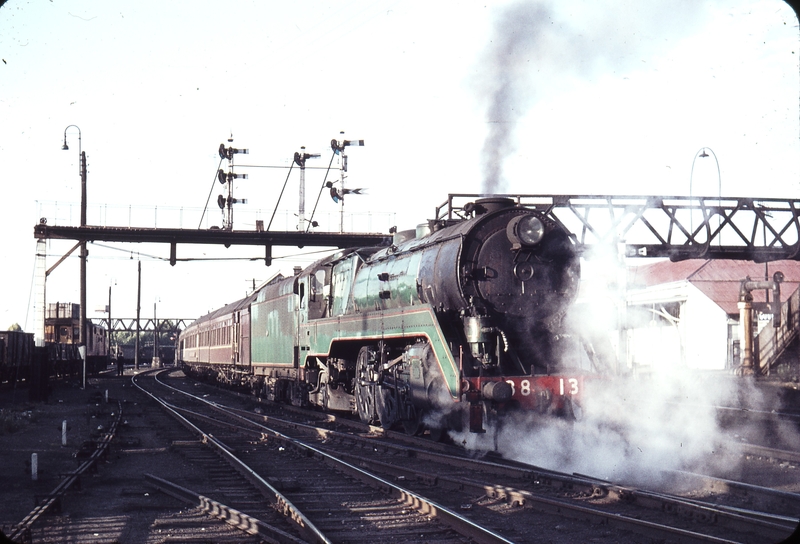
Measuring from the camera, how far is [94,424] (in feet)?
59.1

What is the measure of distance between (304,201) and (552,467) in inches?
942

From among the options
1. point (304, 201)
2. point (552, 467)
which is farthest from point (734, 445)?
point (304, 201)

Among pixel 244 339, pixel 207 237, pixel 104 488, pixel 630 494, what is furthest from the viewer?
pixel 207 237

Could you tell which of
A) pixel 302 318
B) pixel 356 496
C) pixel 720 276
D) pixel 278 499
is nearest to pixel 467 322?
pixel 356 496

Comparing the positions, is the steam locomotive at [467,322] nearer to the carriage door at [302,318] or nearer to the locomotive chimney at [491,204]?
the locomotive chimney at [491,204]

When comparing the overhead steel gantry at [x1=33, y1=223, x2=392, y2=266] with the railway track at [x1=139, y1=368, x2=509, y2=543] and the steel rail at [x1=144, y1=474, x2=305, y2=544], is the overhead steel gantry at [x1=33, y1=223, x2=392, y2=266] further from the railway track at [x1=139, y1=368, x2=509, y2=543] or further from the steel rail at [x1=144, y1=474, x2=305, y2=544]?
the steel rail at [x1=144, y1=474, x2=305, y2=544]

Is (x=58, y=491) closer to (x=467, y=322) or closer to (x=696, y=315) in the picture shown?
(x=467, y=322)

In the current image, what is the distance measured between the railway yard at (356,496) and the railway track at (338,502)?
2cm

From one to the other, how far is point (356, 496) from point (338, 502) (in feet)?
1.23

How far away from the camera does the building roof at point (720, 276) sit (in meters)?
34.1

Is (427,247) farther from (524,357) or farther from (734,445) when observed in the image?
(734,445)

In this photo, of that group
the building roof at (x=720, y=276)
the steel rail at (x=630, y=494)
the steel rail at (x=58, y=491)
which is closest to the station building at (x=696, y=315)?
the building roof at (x=720, y=276)

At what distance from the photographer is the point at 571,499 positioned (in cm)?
796

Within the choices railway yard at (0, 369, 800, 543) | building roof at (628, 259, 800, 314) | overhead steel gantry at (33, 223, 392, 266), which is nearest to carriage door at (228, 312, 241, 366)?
overhead steel gantry at (33, 223, 392, 266)
